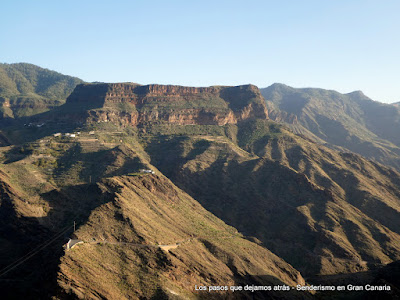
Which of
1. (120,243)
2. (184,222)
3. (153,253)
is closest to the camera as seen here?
(120,243)

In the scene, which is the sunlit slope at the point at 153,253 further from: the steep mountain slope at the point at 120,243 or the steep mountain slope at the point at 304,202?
the steep mountain slope at the point at 304,202

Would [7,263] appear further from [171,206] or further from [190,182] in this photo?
[190,182]

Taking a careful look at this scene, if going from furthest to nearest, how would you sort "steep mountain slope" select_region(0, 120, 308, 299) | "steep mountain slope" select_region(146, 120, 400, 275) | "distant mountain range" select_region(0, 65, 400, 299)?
"steep mountain slope" select_region(146, 120, 400, 275) → "distant mountain range" select_region(0, 65, 400, 299) → "steep mountain slope" select_region(0, 120, 308, 299)

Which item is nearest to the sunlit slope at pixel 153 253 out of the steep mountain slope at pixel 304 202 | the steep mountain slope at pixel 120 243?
the steep mountain slope at pixel 120 243

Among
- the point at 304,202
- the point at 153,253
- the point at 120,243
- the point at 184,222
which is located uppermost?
the point at 120,243

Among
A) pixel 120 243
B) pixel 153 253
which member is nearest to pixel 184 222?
pixel 153 253

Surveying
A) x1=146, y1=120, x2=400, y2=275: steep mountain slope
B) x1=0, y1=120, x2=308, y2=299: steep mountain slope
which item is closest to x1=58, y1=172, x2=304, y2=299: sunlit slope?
x1=0, y1=120, x2=308, y2=299: steep mountain slope

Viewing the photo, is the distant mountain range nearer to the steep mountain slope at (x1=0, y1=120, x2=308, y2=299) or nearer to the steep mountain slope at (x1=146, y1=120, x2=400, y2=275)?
the steep mountain slope at (x1=0, y1=120, x2=308, y2=299)

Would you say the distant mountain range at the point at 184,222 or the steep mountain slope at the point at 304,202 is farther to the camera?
the steep mountain slope at the point at 304,202

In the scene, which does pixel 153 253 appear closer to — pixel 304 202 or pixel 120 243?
pixel 120 243

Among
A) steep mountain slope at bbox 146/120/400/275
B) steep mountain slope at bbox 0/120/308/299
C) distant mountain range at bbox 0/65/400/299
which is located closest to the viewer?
steep mountain slope at bbox 0/120/308/299

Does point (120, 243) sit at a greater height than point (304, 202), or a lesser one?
greater

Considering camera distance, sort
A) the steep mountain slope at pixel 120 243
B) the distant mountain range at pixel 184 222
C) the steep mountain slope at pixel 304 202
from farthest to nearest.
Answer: the steep mountain slope at pixel 304 202
the distant mountain range at pixel 184 222
the steep mountain slope at pixel 120 243
